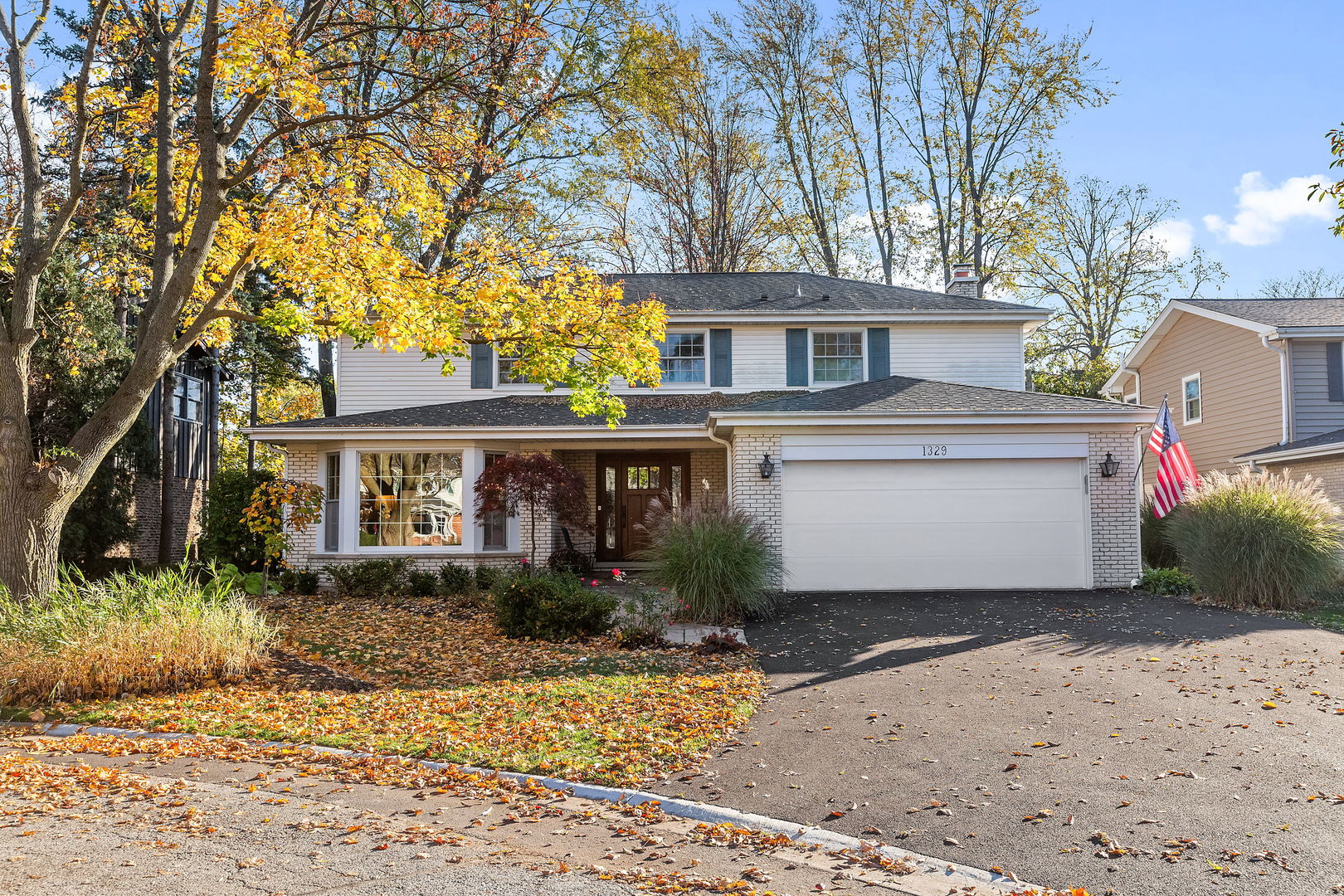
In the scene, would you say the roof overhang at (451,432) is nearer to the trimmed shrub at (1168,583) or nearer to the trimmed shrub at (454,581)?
the trimmed shrub at (454,581)

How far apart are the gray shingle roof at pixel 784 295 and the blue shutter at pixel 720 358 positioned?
1.63 ft

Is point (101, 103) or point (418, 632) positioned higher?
point (101, 103)

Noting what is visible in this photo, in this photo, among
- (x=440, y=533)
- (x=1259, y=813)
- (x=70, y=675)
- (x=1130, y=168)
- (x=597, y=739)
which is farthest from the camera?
(x=1130, y=168)

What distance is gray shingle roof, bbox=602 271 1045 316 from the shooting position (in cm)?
1773

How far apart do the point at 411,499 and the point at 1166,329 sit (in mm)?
18066

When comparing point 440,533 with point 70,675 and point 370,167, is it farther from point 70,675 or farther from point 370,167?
point 70,675

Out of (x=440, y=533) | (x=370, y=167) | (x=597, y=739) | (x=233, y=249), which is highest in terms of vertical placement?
(x=370, y=167)

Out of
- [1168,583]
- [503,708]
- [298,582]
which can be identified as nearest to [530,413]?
[298,582]

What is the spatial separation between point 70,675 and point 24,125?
5.73 metres

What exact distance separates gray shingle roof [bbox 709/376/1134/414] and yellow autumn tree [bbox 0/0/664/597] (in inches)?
97.6

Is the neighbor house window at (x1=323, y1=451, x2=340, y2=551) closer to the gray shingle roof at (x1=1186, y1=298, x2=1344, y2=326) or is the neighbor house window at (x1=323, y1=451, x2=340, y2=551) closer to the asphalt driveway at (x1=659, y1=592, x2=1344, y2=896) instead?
the asphalt driveway at (x1=659, y1=592, x2=1344, y2=896)

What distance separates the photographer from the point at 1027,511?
43.3ft

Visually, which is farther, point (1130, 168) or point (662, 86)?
point (1130, 168)

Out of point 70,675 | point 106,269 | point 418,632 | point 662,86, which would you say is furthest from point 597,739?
point 662,86
